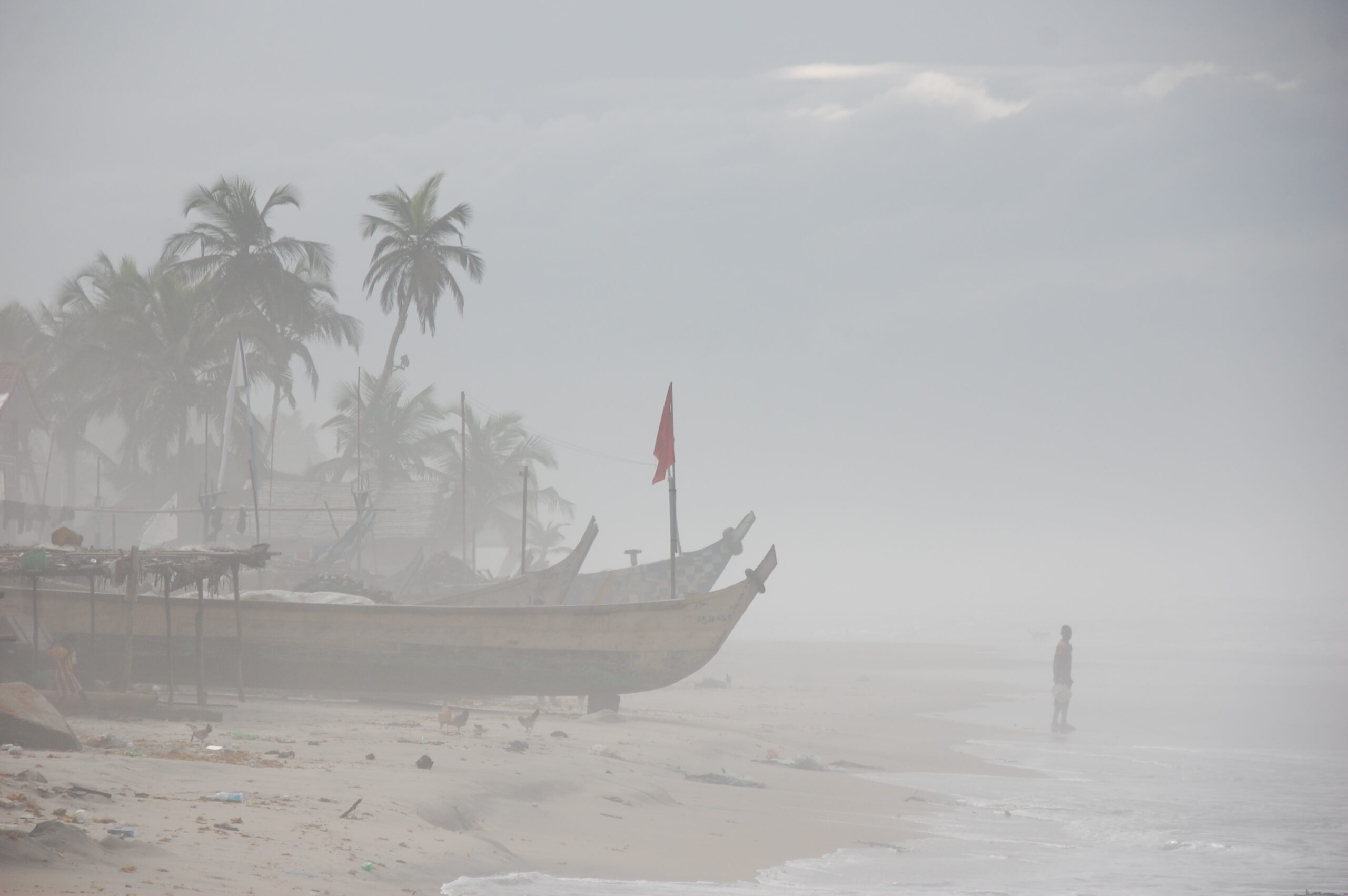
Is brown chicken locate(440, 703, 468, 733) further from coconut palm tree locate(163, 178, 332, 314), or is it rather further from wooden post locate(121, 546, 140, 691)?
coconut palm tree locate(163, 178, 332, 314)

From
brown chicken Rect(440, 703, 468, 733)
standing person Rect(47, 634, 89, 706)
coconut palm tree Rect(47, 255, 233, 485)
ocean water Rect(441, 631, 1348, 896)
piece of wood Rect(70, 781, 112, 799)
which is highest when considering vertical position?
coconut palm tree Rect(47, 255, 233, 485)

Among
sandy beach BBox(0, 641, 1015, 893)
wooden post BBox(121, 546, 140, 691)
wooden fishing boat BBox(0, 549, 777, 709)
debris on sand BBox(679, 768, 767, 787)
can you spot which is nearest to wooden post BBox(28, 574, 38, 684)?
wooden post BBox(121, 546, 140, 691)

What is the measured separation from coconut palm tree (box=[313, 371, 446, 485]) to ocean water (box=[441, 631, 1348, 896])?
26385mm

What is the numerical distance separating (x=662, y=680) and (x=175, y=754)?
827cm

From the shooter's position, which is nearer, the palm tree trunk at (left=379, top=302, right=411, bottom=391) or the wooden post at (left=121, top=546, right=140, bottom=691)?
the wooden post at (left=121, top=546, right=140, bottom=691)

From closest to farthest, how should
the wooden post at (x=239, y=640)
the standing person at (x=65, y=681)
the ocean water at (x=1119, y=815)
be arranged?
1. the ocean water at (x=1119, y=815)
2. the standing person at (x=65, y=681)
3. the wooden post at (x=239, y=640)

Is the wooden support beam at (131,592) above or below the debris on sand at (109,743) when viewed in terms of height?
above

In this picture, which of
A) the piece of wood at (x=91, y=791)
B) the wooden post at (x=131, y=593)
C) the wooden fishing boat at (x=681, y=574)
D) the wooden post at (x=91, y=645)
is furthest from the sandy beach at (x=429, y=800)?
the wooden fishing boat at (x=681, y=574)

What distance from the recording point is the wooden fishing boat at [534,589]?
737 inches

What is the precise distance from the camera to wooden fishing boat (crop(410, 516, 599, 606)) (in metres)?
18.7

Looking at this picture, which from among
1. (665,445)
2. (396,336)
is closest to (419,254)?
(396,336)

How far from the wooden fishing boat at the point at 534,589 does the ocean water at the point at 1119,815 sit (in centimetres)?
721

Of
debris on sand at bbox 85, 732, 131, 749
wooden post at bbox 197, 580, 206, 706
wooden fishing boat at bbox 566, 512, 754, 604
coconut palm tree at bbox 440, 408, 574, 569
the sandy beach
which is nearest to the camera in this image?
the sandy beach

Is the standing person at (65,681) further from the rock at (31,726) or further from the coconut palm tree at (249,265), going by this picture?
the coconut palm tree at (249,265)
